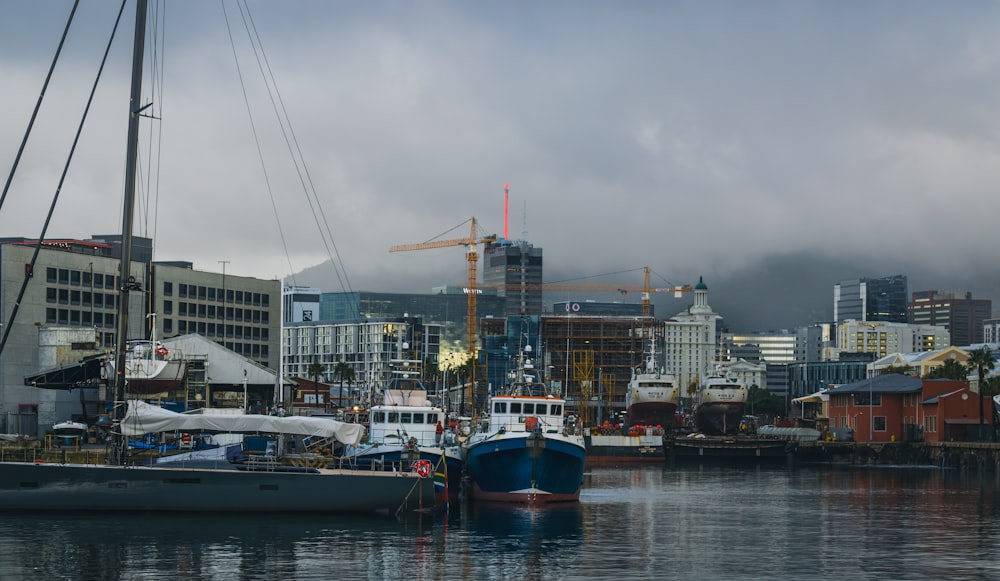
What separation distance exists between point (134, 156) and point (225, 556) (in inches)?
954

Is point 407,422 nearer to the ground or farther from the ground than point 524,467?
farther from the ground

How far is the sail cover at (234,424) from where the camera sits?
211 feet

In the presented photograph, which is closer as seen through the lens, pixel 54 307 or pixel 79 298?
pixel 54 307

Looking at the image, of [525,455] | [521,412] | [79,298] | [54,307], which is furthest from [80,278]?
Answer: [525,455]

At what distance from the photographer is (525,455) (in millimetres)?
74562

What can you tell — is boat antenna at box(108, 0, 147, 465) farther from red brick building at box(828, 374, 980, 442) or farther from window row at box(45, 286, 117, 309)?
red brick building at box(828, 374, 980, 442)

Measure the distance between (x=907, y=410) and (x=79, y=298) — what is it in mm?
113606

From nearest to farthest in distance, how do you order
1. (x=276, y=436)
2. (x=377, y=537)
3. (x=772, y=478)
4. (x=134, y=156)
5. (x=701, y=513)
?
(x=377, y=537)
(x=134, y=156)
(x=276, y=436)
(x=701, y=513)
(x=772, y=478)

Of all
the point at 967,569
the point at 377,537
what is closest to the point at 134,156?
the point at 377,537

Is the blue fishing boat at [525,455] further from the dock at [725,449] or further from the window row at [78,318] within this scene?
the window row at [78,318]

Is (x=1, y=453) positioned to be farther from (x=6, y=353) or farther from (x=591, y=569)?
(x=6, y=353)

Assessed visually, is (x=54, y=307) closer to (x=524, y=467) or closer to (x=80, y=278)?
(x=80, y=278)

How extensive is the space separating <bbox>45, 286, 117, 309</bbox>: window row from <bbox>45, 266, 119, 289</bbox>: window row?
1.12m

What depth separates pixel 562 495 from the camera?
3054 inches
